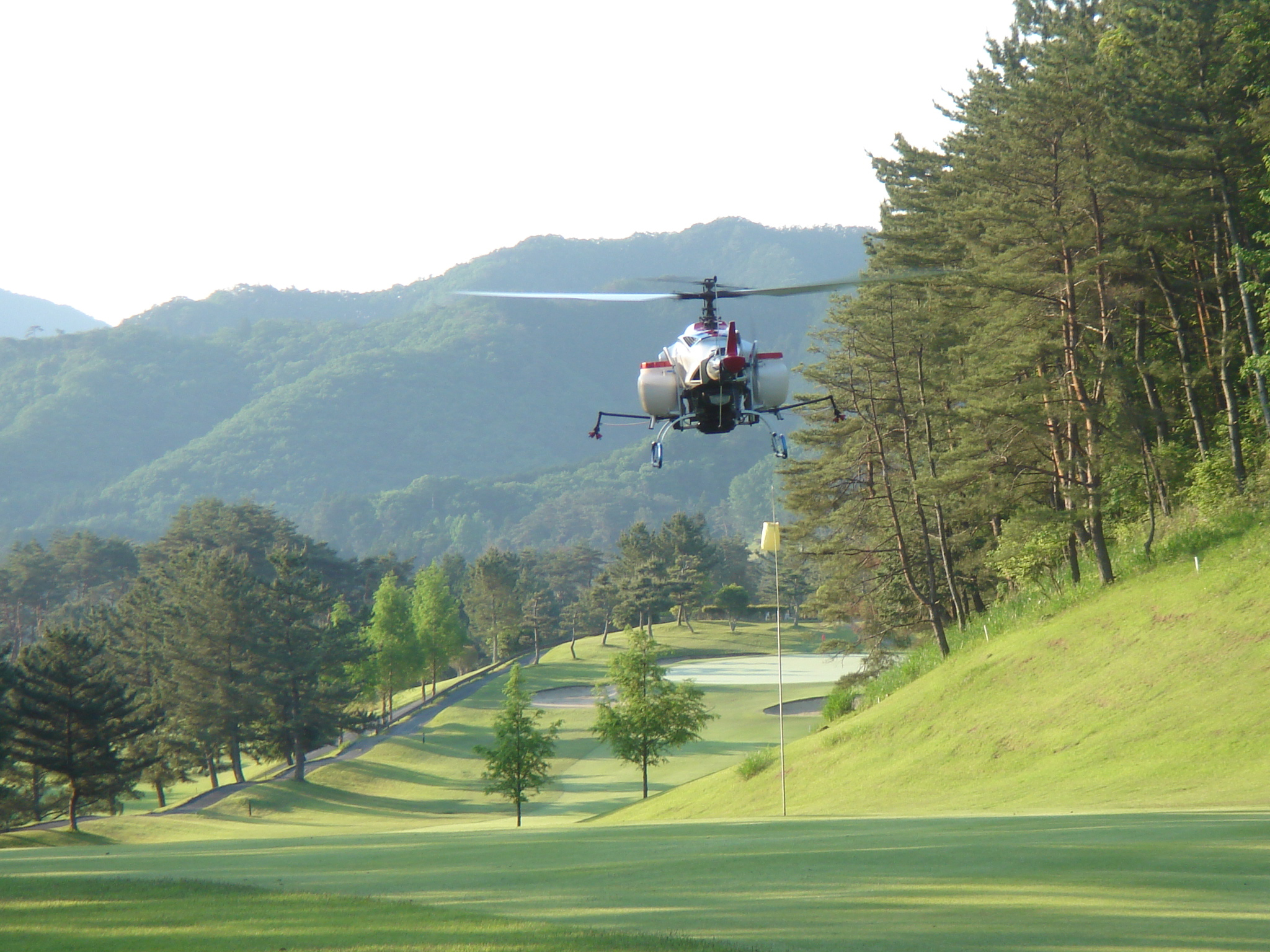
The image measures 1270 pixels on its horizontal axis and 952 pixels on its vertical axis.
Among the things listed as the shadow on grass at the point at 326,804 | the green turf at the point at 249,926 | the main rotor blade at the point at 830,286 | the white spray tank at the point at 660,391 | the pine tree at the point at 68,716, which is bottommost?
the shadow on grass at the point at 326,804

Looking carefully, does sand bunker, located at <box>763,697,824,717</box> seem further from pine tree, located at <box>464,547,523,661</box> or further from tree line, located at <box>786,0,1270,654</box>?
pine tree, located at <box>464,547,523,661</box>

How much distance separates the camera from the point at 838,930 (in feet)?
34.4

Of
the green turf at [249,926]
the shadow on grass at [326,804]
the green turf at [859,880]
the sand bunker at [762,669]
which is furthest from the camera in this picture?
the sand bunker at [762,669]

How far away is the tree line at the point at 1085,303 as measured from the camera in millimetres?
27875

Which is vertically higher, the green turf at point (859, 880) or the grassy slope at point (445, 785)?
the green turf at point (859, 880)

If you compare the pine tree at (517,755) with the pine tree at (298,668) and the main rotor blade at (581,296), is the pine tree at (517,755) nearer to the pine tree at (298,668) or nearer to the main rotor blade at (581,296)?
the pine tree at (298,668)

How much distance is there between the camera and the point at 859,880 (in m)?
13.0

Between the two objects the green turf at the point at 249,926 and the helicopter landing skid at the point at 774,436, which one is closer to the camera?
the green turf at the point at 249,926

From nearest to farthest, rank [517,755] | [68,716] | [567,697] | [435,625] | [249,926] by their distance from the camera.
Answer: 1. [249,926]
2. [68,716]
3. [517,755]
4. [567,697]
5. [435,625]

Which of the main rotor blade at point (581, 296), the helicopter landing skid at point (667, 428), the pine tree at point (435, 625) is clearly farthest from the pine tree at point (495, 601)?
the main rotor blade at point (581, 296)

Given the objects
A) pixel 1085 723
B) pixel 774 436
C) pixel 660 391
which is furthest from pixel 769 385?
Answer: pixel 1085 723

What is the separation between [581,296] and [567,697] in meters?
65.8

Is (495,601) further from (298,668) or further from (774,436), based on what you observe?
(774,436)

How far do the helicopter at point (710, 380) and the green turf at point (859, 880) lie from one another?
20.4 ft
